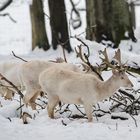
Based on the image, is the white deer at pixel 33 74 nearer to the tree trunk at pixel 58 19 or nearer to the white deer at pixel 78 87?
the white deer at pixel 78 87

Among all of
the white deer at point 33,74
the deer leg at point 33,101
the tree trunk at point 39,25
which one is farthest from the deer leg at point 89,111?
the tree trunk at point 39,25

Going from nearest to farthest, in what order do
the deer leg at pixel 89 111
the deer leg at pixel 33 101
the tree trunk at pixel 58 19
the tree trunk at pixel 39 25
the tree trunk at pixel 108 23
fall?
the deer leg at pixel 89 111
the deer leg at pixel 33 101
the tree trunk at pixel 108 23
the tree trunk at pixel 58 19
the tree trunk at pixel 39 25

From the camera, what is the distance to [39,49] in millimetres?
21016

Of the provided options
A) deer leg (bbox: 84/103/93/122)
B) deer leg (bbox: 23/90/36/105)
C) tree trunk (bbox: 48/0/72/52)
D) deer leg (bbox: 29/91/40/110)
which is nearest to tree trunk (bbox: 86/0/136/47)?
tree trunk (bbox: 48/0/72/52)

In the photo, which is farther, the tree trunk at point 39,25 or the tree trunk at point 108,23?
the tree trunk at point 39,25

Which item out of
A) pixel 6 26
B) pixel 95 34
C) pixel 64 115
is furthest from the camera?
pixel 6 26

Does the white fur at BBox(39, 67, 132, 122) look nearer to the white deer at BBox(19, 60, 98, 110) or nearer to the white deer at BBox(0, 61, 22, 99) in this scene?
the white deer at BBox(19, 60, 98, 110)

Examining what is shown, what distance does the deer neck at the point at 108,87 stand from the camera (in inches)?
274

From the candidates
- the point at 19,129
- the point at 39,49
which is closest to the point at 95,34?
the point at 39,49

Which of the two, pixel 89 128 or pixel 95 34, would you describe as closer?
pixel 89 128

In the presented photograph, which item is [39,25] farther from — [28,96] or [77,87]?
[77,87]

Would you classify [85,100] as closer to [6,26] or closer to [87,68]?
[87,68]

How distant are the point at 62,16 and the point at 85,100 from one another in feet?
41.5

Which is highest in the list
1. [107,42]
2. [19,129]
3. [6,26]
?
[19,129]
